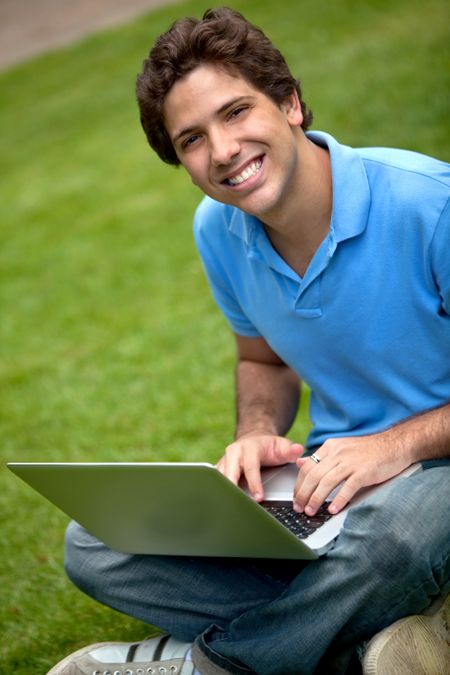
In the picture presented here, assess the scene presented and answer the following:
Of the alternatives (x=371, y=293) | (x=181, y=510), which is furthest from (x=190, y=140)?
(x=181, y=510)

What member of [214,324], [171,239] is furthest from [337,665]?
[171,239]

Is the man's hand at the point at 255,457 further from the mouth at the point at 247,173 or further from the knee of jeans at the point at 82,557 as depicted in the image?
the mouth at the point at 247,173

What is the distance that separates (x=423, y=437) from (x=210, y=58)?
100 centimetres

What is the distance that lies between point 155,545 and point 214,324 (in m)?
2.85

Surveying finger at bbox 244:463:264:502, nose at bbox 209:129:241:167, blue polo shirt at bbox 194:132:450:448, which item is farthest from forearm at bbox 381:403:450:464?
nose at bbox 209:129:241:167

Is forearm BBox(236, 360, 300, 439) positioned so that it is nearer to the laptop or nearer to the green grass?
the laptop

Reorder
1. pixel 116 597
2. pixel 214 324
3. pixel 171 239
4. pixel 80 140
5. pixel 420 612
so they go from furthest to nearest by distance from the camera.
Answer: pixel 80 140, pixel 171 239, pixel 214 324, pixel 116 597, pixel 420 612

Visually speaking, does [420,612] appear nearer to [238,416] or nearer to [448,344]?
[448,344]

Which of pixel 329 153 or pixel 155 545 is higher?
pixel 329 153

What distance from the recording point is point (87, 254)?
22.2 feet

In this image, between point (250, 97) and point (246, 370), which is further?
point (246, 370)

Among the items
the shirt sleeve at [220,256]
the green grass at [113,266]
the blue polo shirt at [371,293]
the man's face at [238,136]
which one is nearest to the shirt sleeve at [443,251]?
the blue polo shirt at [371,293]

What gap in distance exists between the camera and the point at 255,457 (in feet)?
8.02

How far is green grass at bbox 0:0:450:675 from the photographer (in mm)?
3736
